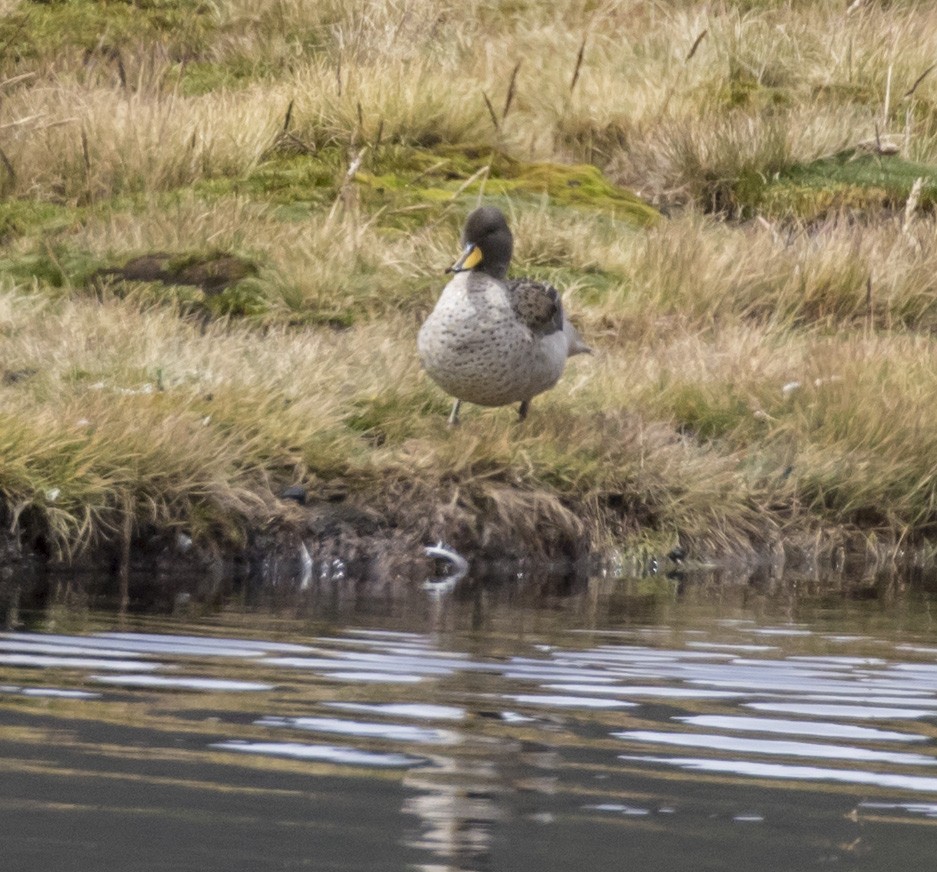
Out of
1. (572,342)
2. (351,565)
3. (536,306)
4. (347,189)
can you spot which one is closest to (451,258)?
(347,189)

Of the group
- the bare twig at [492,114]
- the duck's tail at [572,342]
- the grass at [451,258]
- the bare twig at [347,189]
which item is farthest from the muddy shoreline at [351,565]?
the bare twig at [492,114]

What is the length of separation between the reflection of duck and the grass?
0.70 feet

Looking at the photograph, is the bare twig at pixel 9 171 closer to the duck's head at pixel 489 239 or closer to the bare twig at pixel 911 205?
the duck's head at pixel 489 239

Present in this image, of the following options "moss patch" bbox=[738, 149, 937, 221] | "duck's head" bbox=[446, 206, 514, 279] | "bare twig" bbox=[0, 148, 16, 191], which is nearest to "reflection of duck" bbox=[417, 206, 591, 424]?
"duck's head" bbox=[446, 206, 514, 279]

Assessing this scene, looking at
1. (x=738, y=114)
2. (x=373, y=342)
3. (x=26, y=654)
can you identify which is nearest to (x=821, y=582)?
(x=373, y=342)

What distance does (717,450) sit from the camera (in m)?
8.41

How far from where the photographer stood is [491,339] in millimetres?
7777

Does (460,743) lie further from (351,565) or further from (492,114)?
(492,114)

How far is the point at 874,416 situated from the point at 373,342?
2.26 m

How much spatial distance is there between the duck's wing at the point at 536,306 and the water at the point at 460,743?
222 centimetres

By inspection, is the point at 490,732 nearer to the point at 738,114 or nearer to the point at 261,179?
the point at 261,179

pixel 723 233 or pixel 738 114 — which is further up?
pixel 738 114

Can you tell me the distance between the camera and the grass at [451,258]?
24.6 feet

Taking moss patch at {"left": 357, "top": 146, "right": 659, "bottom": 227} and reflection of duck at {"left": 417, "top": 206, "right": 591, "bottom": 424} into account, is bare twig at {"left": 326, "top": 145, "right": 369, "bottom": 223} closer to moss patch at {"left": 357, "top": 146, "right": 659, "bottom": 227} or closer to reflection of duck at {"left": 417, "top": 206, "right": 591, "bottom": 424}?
moss patch at {"left": 357, "top": 146, "right": 659, "bottom": 227}
